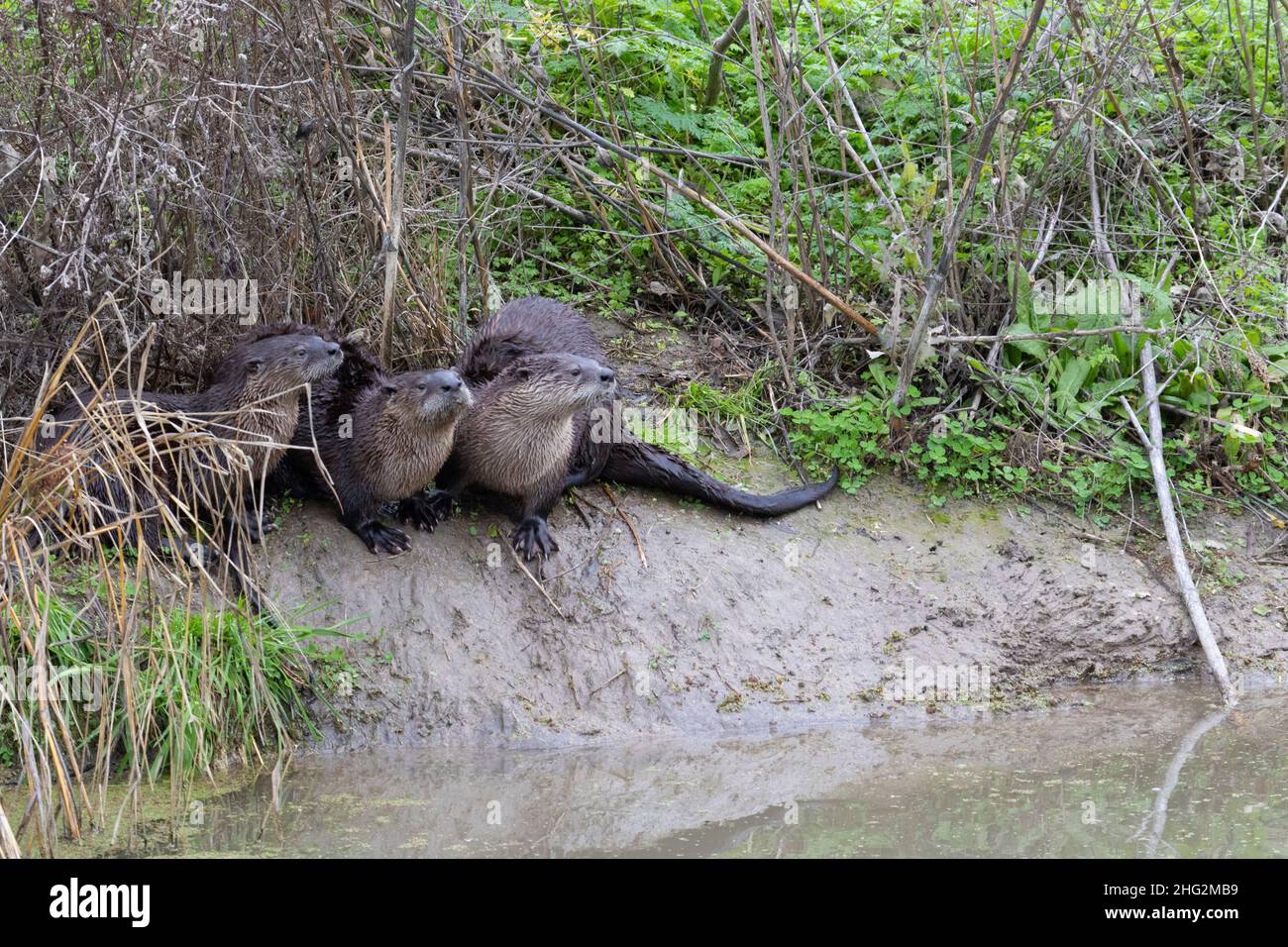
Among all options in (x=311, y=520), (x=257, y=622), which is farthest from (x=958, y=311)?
(x=257, y=622)

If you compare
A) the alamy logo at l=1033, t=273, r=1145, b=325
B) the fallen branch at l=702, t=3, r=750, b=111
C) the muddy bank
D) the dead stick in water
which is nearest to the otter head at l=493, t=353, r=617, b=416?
the muddy bank

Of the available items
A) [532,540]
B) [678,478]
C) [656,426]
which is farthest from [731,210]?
[532,540]

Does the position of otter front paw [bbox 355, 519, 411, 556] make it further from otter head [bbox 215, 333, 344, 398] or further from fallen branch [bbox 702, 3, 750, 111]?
fallen branch [bbox 702, 3, 750, 111]

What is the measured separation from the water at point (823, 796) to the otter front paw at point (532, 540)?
26.6 inches

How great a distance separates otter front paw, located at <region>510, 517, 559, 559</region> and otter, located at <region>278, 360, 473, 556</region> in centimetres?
28

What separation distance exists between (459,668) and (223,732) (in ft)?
2.29

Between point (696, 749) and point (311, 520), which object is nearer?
point (696, 749)

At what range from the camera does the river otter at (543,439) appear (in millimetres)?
4180

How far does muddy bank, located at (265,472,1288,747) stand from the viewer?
3.97m

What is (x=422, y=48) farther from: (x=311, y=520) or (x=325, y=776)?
(x=325, y=776)

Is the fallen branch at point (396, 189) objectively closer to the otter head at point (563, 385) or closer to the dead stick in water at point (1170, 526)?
the otter head at point (563, 385)

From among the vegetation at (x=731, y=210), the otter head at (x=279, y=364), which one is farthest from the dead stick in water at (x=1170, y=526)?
the otter head at (x=279, y=364)

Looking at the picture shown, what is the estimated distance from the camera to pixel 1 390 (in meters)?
4.02

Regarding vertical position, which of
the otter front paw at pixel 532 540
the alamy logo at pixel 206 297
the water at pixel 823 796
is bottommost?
the water at pixel 823 796
